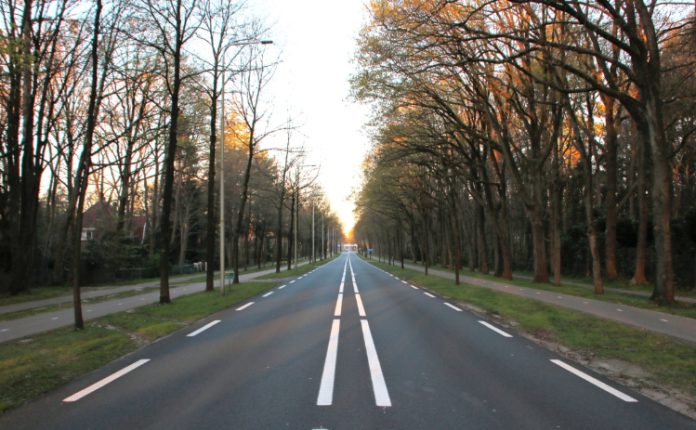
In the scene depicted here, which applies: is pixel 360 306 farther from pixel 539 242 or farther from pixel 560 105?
pixel 539 242

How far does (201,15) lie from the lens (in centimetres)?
1672

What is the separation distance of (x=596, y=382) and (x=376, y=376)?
2848 millimetres

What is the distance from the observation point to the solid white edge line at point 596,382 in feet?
18.7

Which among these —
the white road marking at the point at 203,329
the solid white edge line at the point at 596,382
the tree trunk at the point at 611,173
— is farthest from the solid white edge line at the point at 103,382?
the tree trunk at the point at 611,173

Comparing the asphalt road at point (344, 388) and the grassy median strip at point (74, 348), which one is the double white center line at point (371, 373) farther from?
the grassy median strip at point (74, 348)

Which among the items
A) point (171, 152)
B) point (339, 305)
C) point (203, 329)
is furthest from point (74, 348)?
point (171, 152)

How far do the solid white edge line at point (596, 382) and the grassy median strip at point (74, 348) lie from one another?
693 centimetres

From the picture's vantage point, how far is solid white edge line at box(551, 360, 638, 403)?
569 cm

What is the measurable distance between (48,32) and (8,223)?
10001 millimetres

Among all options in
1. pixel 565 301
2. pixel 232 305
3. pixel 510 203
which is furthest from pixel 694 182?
pixel 232 305

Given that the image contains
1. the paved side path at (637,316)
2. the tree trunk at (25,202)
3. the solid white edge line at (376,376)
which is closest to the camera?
the solid white edge line at (376,376)

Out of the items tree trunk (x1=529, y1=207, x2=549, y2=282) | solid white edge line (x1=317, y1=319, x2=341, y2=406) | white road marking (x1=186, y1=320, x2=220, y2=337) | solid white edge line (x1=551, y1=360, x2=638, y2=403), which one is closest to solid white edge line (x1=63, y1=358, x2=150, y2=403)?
white road marking (x1=186, y1=320, x2=220, y2=337)

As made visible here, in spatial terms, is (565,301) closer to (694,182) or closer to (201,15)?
(201,15)

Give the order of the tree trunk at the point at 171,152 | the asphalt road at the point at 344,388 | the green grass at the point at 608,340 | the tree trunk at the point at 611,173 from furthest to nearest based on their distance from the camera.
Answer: the tree trunk at the point at 611,173 < the tree trunk at the point at 171,152 < the green grass at the point at 608,340 < the asphalt road at the point at 344,388
